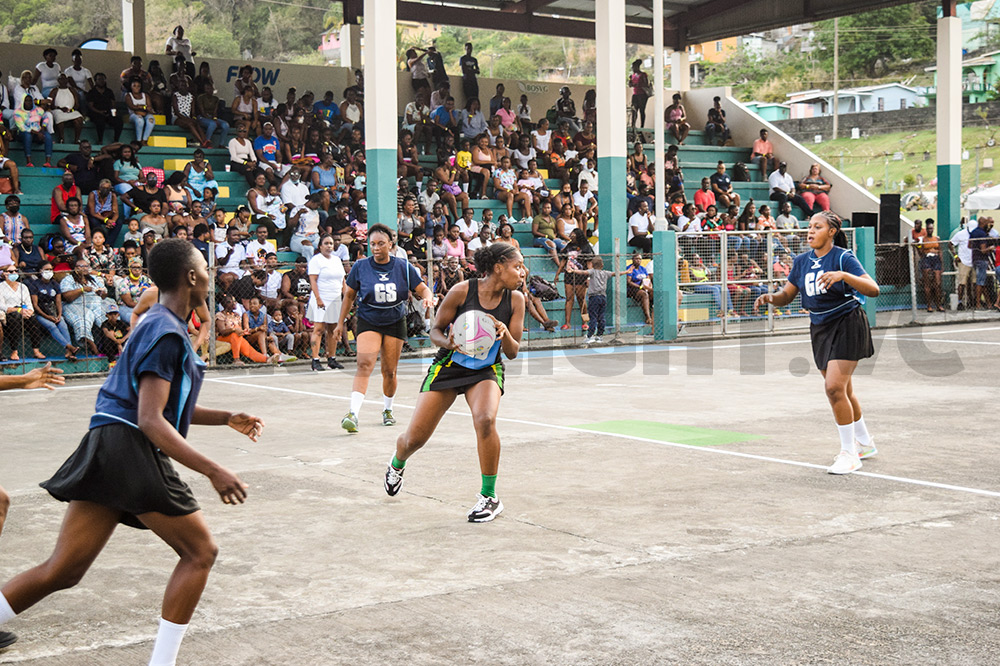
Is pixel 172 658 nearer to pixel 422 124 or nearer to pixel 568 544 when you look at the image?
pixel 568 544

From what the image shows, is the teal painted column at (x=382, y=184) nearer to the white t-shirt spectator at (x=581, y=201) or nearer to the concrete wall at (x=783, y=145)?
the white t-shirt spectator at (x=581, y=201)

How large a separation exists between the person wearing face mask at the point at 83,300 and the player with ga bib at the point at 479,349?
9817 mm

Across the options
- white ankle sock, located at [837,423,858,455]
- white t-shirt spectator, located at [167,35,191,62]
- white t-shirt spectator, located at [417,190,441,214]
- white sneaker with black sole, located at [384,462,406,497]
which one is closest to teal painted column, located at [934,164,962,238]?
white t-shirt spectator, located at [417,190,441,214]

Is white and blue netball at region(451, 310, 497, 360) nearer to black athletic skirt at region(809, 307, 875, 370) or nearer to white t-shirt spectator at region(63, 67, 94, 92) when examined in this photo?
black athletic skirt at region(809, 307, 875, 370)

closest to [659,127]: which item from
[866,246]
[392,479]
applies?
[866,246]

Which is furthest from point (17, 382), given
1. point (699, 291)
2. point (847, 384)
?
point (699, 291)

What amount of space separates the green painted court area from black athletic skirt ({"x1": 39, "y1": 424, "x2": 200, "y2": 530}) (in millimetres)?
6447

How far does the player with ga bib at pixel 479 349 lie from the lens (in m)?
7.09

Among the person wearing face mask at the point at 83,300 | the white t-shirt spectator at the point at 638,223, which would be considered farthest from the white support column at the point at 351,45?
the person wearing face mask at the point at 83,300

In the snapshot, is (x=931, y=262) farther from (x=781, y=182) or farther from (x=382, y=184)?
(x=382, y=184)

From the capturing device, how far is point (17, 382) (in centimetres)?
469

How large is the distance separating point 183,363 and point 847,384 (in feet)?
19.9

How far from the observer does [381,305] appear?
1081 centimetres

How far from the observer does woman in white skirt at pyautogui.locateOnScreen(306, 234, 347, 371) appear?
16.5m
